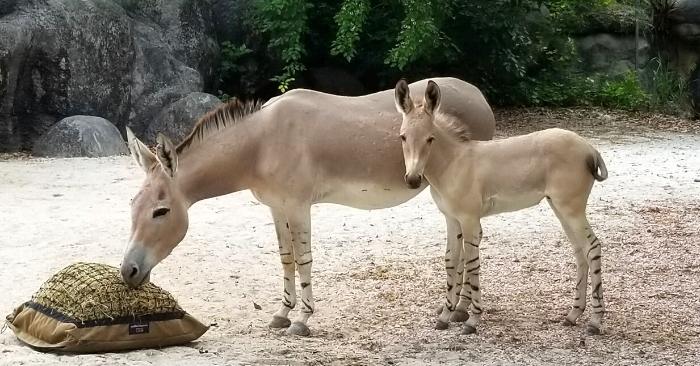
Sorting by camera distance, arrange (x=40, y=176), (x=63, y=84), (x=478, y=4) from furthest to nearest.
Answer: (x=478, y=4) → (x=63, y=84) → (x=40, y=176)

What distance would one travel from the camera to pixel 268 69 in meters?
18.4

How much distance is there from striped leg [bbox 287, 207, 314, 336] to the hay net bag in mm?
638

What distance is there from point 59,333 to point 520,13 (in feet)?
48.5

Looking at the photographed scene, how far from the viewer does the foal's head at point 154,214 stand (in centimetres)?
520

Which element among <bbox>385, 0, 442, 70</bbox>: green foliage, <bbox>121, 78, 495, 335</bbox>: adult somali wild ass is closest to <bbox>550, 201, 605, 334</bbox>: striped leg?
<bbox>121, 78, 495, 335</bbox>: adult somali wild ass

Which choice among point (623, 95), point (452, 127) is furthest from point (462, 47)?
point (452, 127)

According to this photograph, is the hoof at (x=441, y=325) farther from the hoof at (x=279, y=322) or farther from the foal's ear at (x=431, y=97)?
the foal's ear at (x=431, y=97)

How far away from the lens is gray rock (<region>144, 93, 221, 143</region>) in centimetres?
1495

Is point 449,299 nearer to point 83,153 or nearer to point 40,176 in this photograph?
point 40,176

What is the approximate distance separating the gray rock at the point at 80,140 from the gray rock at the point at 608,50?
1109 centimetres

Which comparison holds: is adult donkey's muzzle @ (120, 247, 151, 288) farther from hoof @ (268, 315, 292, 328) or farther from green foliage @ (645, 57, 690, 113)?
green foliage @ (645, 57, 690, 113)

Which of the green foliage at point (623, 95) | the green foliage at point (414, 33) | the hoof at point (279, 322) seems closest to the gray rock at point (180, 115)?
the green foliage at point (414, 33)

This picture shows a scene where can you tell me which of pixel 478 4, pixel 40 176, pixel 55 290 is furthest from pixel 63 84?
pixel 55 290

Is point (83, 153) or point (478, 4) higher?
point (478, 4)
